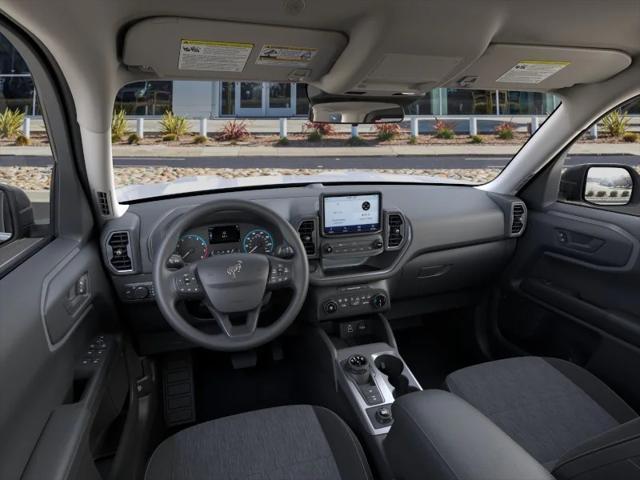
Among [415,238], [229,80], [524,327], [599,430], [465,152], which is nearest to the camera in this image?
[599,430]

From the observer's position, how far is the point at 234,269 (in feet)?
6.35

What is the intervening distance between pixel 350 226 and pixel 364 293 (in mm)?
405

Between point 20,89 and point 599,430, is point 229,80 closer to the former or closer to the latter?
point 20,89

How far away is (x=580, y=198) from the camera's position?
2.86 meters

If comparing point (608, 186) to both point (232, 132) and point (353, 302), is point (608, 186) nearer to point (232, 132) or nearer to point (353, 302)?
point (353, 302)

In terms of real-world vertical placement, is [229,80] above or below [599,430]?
above

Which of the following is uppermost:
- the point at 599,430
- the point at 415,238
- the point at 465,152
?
the point at 465,152

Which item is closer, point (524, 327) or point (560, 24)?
point (560, 24)

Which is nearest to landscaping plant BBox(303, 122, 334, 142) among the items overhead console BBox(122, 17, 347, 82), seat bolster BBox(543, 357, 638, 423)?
overhead console BBox(122, 17, 347, 82)

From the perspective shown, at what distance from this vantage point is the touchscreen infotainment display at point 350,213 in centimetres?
248

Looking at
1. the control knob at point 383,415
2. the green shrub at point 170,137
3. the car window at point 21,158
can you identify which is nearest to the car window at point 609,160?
the control knob at point 383,415

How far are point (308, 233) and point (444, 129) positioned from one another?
1.32 meters

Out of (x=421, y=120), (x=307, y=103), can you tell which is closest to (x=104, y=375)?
(x=307, y=103)

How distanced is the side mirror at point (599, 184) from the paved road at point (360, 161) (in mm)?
47
